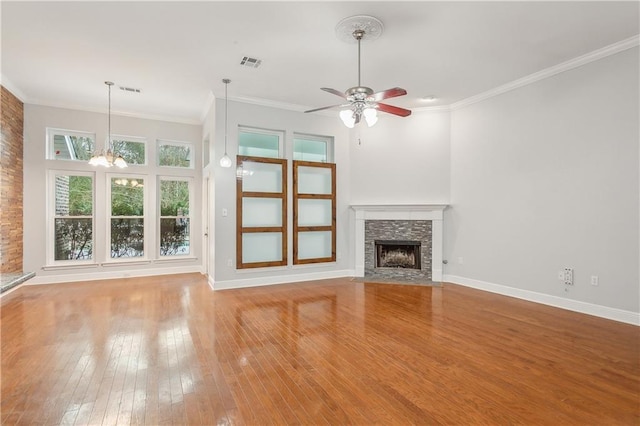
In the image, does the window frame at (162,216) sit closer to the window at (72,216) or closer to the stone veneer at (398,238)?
the window at (72,216)

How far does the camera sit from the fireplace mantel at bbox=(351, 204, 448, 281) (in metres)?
6.14

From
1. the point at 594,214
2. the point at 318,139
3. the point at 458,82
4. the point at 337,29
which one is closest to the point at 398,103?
the point at 458,82

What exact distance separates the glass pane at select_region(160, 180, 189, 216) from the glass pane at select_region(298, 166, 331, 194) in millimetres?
2729

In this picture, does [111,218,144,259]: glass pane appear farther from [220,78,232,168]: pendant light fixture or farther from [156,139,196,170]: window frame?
[220,78,232,168]: pendant light fixture

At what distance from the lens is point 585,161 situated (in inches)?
168

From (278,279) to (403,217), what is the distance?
8.79ft

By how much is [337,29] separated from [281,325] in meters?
3.41

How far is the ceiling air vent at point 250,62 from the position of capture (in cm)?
435

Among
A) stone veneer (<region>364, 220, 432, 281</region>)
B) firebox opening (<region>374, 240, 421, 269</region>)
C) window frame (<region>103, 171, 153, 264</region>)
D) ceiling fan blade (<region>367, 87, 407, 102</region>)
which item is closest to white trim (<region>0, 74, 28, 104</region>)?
window frame (<region>103, 171, 153, 264</region>)

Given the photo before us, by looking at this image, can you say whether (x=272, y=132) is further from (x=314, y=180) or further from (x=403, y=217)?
(x=403, y=217)

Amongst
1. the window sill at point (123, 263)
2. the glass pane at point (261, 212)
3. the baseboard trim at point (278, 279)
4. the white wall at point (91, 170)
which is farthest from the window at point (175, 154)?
the baseboard trim at point (278, 279)

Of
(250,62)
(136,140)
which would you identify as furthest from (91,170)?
(250,62)

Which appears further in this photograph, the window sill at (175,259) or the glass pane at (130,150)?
the window sill at (175,259)

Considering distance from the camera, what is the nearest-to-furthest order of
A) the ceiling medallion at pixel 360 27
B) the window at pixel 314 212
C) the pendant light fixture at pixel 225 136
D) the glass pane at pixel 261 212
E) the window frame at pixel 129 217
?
1. the ceiling medallion at pixel 360 27
2. the pendant light fixture at pixel 225 136
3. the glass pane at pixel 261 212
4. the window at pixel 314 212
5. the window frame at pixel 129 217
